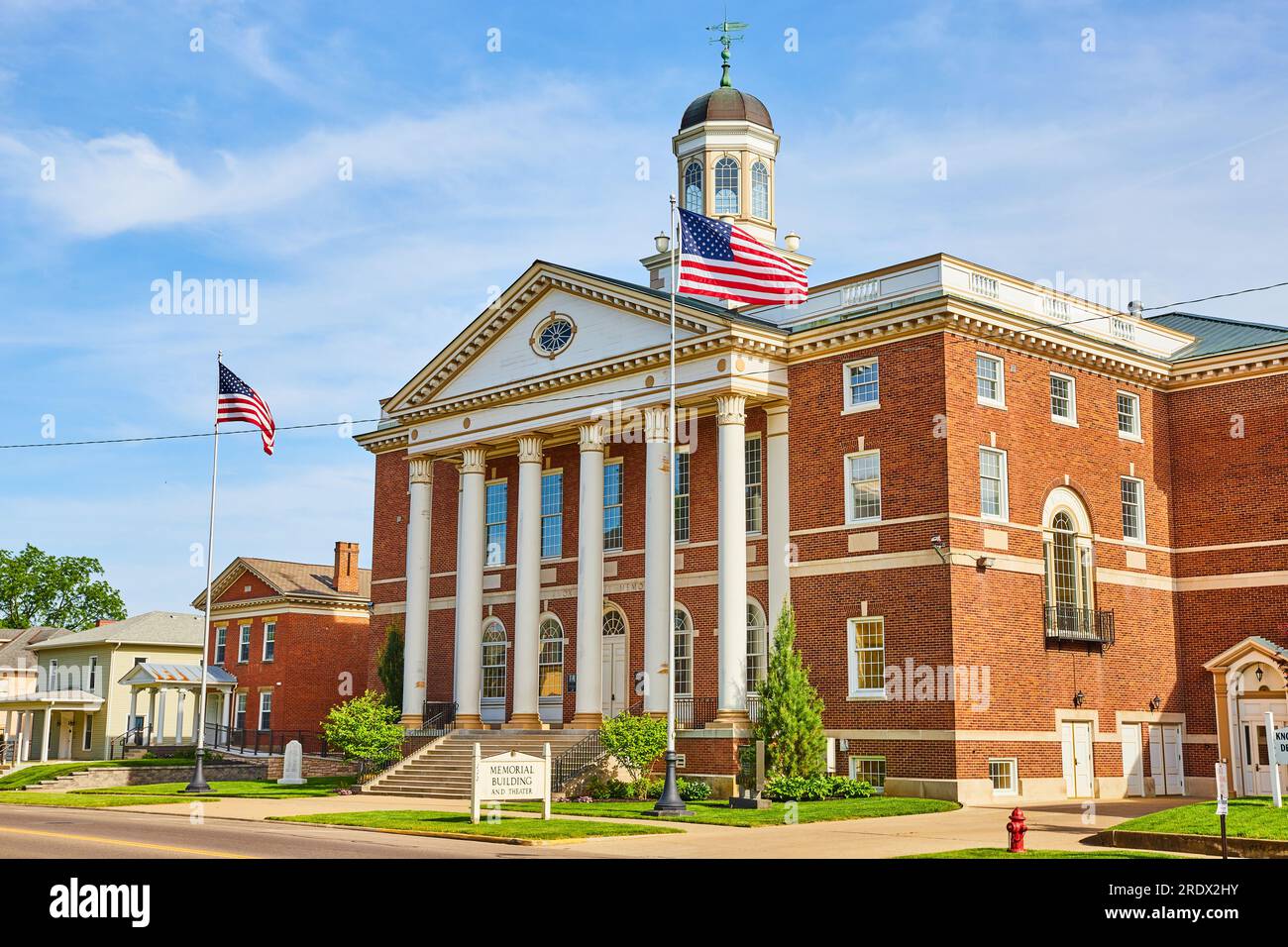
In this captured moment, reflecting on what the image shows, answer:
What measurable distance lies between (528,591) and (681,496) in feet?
17.4

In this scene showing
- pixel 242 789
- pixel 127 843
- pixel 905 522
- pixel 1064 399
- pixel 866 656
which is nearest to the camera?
pixel 127 843

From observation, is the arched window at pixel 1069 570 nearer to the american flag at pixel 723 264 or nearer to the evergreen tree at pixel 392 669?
the american flag at pixel 723 264

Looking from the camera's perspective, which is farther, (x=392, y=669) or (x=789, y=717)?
(x=392, y=669)

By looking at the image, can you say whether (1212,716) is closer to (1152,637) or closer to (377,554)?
(1152,637)

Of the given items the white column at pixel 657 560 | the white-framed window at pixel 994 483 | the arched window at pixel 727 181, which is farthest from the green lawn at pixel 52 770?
the white-framed window at pixel 994 483

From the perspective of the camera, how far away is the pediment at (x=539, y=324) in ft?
127

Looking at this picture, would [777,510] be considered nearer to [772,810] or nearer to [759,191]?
[772,810]

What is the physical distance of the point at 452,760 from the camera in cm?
3950

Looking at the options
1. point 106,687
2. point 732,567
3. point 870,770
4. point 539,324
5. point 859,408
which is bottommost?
point 870,770

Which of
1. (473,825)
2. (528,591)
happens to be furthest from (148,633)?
(473,825)

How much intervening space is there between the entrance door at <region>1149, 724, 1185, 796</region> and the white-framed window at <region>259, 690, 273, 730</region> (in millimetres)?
39433

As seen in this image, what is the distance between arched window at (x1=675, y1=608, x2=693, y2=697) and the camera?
1554 inches

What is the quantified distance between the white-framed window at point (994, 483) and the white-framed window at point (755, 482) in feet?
20.4

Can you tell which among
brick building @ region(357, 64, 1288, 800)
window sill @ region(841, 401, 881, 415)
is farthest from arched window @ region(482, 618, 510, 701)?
window sill @ region(841, 401, 881, 415)
